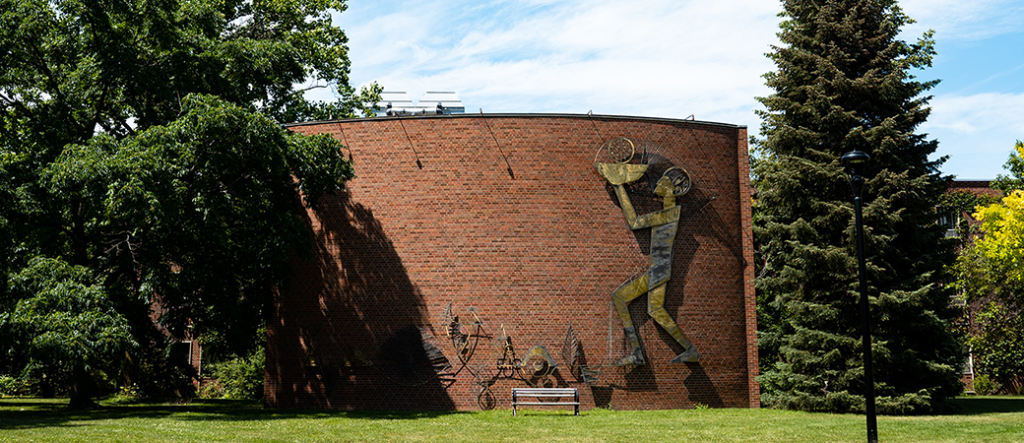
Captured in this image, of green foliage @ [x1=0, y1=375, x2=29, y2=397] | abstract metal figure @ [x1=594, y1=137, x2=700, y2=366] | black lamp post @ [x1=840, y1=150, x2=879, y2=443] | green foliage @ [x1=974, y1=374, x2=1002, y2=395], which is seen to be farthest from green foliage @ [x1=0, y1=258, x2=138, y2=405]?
Result: green foliage @ [x1=974, y1=374, x2=1002, y2=395]

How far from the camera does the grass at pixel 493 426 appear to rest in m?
14.5

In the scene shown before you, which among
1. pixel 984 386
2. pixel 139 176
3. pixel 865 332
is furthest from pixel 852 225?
pixel 984 386

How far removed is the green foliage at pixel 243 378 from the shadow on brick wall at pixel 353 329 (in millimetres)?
7699

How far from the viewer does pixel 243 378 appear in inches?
1195

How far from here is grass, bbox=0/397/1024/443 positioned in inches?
572

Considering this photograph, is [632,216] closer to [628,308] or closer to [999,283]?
[628,308]

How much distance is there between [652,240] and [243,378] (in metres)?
16.7

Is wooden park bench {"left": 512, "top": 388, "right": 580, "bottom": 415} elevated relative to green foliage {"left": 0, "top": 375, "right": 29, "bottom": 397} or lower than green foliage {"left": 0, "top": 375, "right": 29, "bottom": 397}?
elevated

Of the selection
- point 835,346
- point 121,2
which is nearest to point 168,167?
point 121,2

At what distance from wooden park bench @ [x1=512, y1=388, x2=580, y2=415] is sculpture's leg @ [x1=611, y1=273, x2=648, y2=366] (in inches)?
67.6

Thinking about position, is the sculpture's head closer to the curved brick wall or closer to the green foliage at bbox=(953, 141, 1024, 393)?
the curved brick wall

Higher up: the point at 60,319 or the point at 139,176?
→ the point at 139,176

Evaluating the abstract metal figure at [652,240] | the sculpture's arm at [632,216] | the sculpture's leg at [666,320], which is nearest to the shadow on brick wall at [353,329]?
the abstract metal figure at [652,240]

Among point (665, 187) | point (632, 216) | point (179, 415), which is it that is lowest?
point (179, 415)
